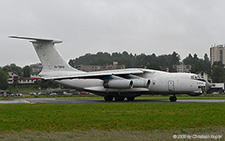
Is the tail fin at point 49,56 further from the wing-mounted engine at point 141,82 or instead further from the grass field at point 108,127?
the grass field at point 108,127

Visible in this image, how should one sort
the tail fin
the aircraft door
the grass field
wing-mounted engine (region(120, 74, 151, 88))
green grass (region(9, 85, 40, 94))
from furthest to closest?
green grass (region(9, 85, 40, 94)) → the tail fin → wing-mounted engine (region(120, 74, 151, 88)) → the aircraft door → the grass field

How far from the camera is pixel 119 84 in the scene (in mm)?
31922

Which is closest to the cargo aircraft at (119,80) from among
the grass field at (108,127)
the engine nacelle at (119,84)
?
the engine nacelle at (119,84)

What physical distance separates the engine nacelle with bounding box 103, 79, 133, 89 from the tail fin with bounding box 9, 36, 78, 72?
564 centimetres

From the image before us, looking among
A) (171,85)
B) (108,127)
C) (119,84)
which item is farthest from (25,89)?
(108,127)

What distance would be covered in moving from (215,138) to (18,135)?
630 cm

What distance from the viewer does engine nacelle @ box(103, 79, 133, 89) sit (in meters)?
31.5

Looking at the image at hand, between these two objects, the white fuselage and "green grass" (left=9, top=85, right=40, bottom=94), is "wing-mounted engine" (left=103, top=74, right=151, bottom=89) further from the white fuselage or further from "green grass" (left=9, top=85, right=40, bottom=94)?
"green grass" (left=9, top=85, right=40, bottom=94)

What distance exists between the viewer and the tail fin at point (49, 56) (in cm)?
3556

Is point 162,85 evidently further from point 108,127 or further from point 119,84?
point 108,127

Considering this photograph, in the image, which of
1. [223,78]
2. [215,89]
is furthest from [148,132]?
[223,78]

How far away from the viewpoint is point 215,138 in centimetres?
1102

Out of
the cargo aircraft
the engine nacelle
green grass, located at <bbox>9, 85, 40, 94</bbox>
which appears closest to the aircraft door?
the cargo aircraft

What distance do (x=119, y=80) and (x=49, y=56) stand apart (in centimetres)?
804
